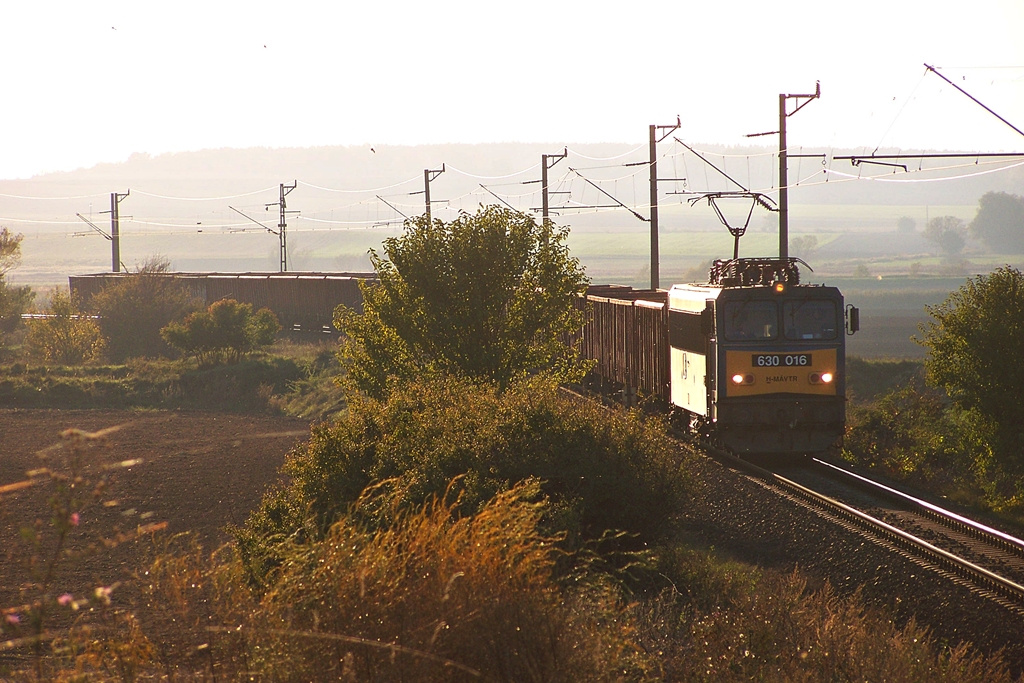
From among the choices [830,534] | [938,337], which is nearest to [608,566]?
[830,534]

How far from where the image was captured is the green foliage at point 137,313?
63.1 metres

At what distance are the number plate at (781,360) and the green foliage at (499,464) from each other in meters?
5.37

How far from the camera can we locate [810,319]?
19.7 metres

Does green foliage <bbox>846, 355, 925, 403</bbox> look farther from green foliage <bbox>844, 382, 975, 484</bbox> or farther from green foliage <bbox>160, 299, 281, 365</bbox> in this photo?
green foliage <bbox>160, 299, 281, 365</bbox>

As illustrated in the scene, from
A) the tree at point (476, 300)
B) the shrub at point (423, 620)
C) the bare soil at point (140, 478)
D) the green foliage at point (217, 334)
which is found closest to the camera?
the shrub at point (423, 620)

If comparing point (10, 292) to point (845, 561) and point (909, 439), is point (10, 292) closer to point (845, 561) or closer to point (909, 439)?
point (909, 439)

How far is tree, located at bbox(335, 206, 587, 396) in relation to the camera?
23.6m

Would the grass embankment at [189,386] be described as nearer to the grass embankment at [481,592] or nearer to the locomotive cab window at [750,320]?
the locomotive cab window at [750,320]

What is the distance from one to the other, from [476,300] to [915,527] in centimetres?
1177

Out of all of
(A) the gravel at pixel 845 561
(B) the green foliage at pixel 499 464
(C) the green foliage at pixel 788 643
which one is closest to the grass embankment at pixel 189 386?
(A) the gravel at pixel 845 561

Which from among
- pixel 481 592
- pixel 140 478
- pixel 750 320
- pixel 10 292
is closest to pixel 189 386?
pixel 140 478

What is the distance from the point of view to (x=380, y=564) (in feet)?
23.5

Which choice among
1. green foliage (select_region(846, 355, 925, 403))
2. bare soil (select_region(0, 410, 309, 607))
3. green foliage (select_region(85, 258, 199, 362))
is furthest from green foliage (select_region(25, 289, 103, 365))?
green foliage (select_region(846, 355, 925, 403))

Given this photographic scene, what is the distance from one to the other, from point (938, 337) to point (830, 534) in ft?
33.2
